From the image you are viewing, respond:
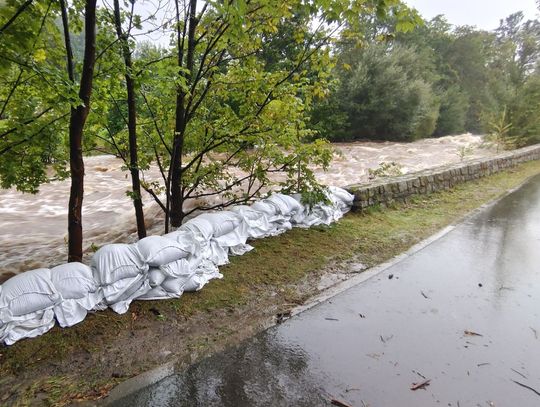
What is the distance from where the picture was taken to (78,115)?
9.18ft

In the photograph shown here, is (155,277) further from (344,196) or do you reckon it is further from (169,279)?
(344,196)

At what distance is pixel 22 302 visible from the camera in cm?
240

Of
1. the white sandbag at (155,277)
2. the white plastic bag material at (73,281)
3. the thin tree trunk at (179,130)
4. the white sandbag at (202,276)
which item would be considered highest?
Result: the thin tree trunk at (179,130)

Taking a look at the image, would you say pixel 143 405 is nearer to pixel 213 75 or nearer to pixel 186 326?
pixel 186 326

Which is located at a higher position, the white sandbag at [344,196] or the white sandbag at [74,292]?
the white sandbag at [344,196]

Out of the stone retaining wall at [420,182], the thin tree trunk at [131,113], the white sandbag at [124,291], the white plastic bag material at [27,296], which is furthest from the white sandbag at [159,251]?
the stone retaining wall at [420,182]

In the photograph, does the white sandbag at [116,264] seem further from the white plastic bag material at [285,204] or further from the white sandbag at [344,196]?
the white sandbag at [344,196]

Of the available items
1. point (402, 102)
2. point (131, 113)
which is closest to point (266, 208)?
point (131, 113)

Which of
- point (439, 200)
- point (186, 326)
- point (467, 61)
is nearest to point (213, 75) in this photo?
point (186, 326)

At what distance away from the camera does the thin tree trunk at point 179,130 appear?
12.5 ft

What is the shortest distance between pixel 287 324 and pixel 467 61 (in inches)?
1566

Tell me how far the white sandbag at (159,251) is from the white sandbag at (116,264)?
58mm

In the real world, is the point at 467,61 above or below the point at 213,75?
above

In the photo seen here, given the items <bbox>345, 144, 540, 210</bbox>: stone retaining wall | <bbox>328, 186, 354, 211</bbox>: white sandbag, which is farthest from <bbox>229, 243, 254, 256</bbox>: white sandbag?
<bbox>345, 144, 540, 210</bbox>: stone retaining wall
